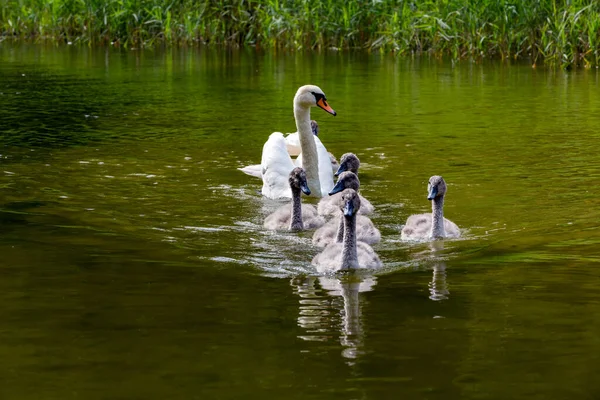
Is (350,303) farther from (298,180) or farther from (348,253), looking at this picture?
(298,180)

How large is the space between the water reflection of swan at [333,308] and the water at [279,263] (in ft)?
0.07

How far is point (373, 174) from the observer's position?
434 inches

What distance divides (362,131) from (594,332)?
847cm

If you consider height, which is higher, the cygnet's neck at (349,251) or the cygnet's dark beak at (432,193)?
the cygnet's dark beak at (432,193)

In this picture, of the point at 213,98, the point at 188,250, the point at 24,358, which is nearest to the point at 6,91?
the point at 213,98

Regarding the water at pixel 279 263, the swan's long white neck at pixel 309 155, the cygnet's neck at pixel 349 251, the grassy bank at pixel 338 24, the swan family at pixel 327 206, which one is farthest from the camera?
the grassy bank at pixel 338 24

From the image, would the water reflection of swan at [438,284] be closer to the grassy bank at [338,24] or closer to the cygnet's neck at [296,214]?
the cygnet's neck at [296,214]

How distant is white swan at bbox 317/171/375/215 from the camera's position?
912 centimetres

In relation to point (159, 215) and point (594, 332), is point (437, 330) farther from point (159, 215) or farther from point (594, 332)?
point (159, 215)

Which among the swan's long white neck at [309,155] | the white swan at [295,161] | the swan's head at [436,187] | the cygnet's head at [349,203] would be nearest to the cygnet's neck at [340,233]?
the cygnet's head at [349,203]

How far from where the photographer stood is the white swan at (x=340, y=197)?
29.9 feet

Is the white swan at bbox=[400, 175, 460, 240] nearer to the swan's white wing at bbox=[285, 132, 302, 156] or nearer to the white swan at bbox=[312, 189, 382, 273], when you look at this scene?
the white swan at bbox=[312, 189, 382, 273]

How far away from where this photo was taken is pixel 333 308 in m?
6.23

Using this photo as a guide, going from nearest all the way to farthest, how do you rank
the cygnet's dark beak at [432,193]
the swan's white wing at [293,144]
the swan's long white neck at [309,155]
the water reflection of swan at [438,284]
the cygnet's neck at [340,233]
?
the water reflection of swan at [438,284] → the cygnet's neck at [340,233] → the cygnet's dark beak at [432,193] → the swan's long white neck at [309,155] → the swan's white wing at [293,144]
